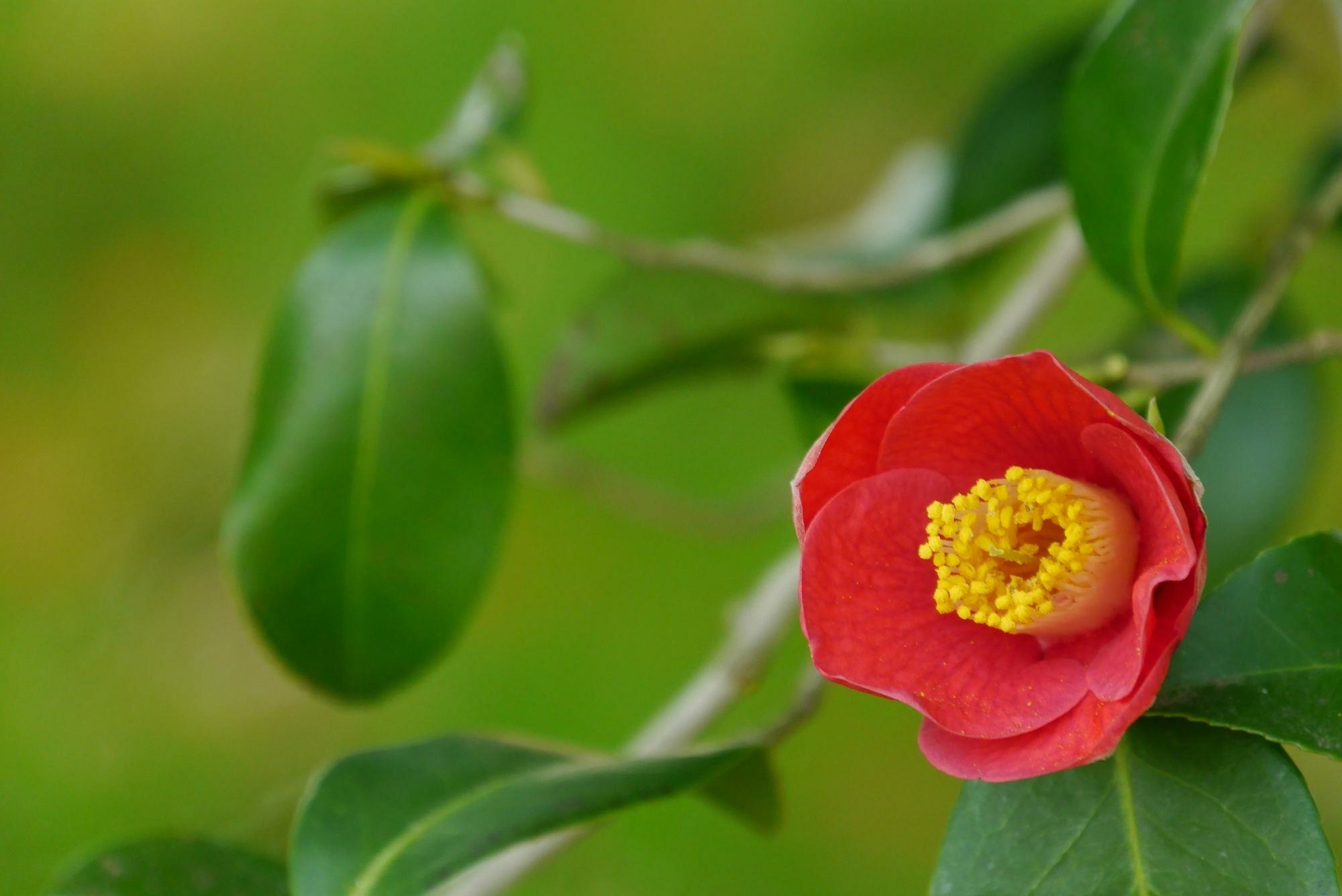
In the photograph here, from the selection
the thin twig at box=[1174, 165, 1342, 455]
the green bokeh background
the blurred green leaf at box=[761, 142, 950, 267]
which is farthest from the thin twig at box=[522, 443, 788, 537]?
the thin twig at box=[1174, 165, 1342, 455]

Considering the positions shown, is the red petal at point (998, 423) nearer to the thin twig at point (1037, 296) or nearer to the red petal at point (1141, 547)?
the red petal at point (1141, 547)

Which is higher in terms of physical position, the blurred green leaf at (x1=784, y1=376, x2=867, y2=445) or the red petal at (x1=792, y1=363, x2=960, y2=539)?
the red petal at (x1=792, y1=363, x2=960, y2=539)

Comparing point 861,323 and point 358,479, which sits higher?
point 358,479

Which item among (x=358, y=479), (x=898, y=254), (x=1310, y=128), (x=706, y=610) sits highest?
(x=358, y=479)

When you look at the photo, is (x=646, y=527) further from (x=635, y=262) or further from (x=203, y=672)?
(x=635, y=262)

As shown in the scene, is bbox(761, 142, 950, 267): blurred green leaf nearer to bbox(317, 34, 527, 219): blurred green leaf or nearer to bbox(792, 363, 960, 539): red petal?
bbox(317, 34, 527, 219): blurred green leaf

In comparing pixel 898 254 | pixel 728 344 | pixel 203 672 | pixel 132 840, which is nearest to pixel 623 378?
pixel 728 344

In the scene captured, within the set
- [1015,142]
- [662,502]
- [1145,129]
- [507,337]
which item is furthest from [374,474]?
[507,337]
